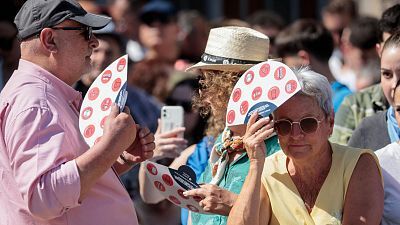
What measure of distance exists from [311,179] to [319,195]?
0.33ft

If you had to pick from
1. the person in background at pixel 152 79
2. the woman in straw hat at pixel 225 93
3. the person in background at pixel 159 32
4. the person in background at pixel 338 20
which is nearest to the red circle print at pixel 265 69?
the woman in straw hat at pixel 225 93

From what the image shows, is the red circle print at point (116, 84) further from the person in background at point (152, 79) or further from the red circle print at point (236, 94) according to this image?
the person in background at point (152, 79)

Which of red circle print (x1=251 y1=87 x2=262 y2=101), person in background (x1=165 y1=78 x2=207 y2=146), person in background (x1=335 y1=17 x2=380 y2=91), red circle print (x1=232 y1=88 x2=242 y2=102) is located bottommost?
person in background (x1=165 y1=78 x2=207 y2=146)

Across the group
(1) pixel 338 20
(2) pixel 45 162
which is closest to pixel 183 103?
(2) pixel 45 162

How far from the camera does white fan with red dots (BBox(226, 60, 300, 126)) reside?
12.4 ft

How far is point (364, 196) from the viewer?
153 inches

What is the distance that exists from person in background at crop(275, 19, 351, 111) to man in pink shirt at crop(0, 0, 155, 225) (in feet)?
7.87

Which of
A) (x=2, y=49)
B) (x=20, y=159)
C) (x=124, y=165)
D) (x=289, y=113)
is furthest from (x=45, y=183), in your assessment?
(x=2, y=49)

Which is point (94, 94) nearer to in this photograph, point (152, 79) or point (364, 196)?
point (364, 196)

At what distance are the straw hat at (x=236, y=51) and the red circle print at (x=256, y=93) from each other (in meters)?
0.55

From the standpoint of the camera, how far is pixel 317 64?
6.36 meters

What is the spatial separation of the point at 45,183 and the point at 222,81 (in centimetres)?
110

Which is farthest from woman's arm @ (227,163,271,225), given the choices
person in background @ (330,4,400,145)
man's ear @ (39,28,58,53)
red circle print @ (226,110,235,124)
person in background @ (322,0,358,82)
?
person in background @ (322,0,358,82)

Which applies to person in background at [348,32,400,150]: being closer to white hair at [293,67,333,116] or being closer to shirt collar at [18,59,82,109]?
white hair at [293,67,333,116]
